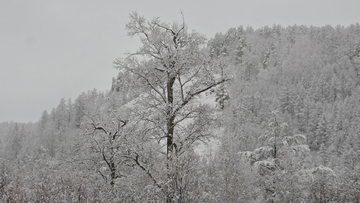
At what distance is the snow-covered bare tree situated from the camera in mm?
8180

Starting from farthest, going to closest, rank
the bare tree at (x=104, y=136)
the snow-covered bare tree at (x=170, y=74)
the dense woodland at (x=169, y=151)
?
the bare tree at (x=104, y=136)
the snow-covered bare tree at (x=170, y=74)
the dense woodland at (x=169, y=151)

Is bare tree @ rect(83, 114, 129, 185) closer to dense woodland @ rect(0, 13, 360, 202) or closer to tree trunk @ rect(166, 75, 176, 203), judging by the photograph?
dense woodland @ rect(0, 13, 360, 202)

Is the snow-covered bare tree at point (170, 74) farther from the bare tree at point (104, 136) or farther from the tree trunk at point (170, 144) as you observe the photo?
the bare tree at point (104, 136)

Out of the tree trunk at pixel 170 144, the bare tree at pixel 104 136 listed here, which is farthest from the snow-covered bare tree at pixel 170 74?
the bare tree at pixel 104 136

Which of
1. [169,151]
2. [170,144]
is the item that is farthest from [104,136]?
[169,151]

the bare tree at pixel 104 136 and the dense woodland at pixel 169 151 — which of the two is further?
the bare tree at pixel 104 136

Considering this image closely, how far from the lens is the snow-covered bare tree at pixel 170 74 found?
8.18 meters

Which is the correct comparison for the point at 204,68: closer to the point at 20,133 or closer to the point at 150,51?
the point at 150,51

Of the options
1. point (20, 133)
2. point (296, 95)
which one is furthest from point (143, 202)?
→ point (20, 133)

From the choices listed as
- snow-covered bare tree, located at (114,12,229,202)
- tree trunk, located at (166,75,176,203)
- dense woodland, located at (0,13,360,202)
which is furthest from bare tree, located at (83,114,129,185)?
tree trunk, located at (166,75,176,203)

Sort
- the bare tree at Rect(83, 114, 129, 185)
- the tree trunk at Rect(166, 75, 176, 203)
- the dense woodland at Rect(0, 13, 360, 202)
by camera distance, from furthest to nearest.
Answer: the bare tree at Rect(83, 114, 129, 185), the dense woodland at Rect(0, 13, 360, 202), the tree trunk at Rect(166, 75, 176, 203)

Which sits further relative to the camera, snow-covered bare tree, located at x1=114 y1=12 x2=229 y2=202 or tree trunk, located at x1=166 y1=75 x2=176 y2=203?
snow-covered bare tree, located at x1=114 y1=12 x2=229 y2=202

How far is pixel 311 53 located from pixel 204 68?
14059 centimetres

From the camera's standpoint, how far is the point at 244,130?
65.9m
